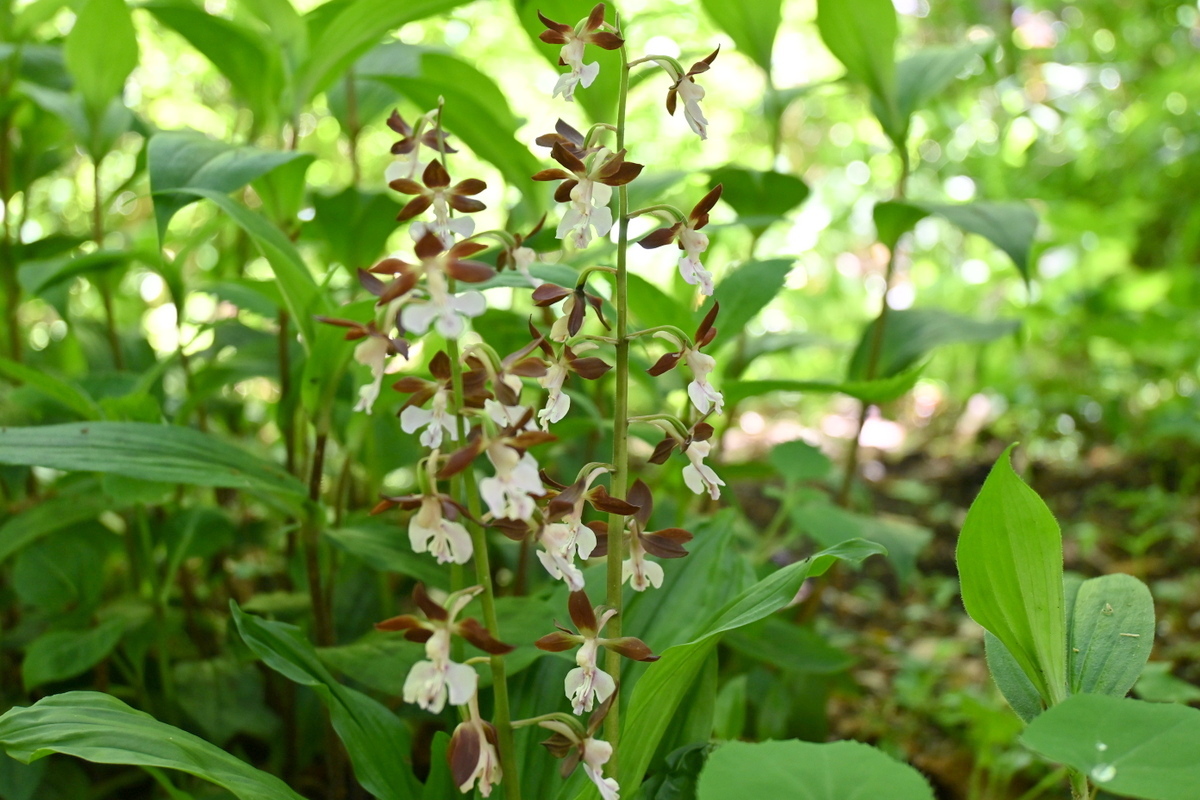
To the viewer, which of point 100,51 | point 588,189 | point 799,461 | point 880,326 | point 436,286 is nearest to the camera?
point 436,286

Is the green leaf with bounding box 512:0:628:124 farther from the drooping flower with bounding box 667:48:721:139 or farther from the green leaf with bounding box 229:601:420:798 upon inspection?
the green leaf with bounding box 229:601:420:798

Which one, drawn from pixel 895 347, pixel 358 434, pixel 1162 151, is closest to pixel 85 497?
pixel 358 434

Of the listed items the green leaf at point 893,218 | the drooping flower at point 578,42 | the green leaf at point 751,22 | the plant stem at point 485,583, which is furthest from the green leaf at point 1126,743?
the green leaf at point 751,22

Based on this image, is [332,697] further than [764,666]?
No

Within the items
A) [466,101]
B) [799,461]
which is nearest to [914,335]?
[799,461]

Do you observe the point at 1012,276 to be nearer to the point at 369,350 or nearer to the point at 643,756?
the point at 643,756

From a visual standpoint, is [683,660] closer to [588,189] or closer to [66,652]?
[588,189]
